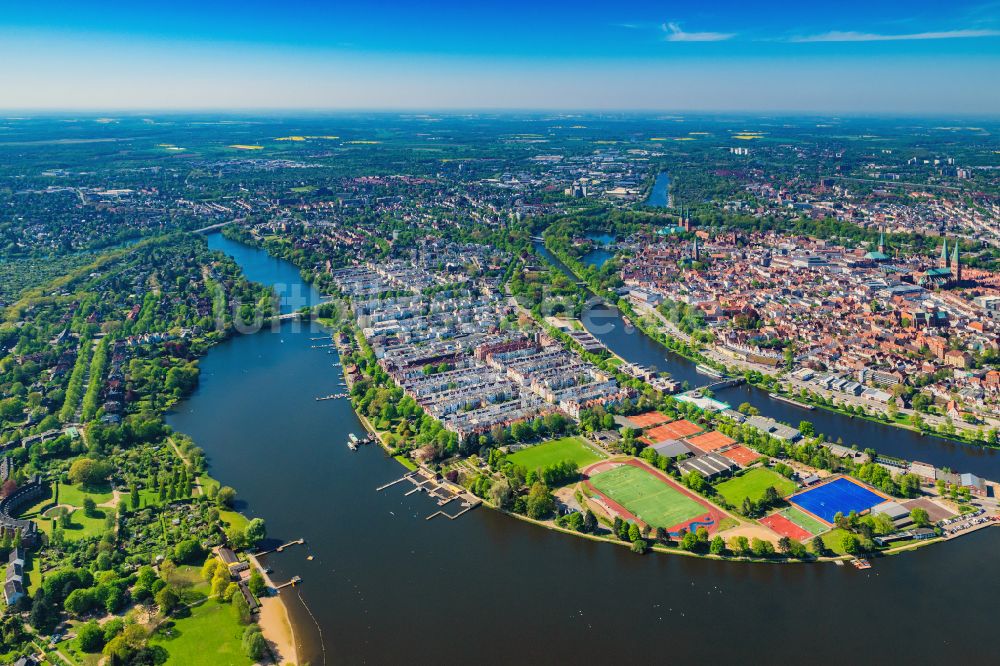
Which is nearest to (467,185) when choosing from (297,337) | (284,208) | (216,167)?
(284,208)

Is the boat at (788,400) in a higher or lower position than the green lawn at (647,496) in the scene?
higher

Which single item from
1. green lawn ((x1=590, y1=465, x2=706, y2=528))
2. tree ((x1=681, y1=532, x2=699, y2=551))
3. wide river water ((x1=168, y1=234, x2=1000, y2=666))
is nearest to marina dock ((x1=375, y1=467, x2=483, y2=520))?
wide river water ((x1=168, y1=234, x2=1000, y2=666))

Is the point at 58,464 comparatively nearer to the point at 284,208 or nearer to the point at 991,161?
the point at 284,208

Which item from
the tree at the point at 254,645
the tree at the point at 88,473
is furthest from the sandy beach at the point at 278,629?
the tree at the point at 88,473

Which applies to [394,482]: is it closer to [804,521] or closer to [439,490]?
[439,490]

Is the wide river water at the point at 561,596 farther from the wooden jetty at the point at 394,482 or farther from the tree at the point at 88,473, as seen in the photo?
the tree at the point at 88,473
